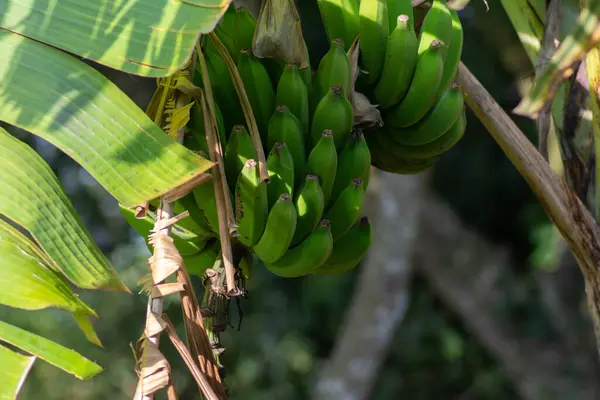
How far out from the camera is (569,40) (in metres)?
0.84

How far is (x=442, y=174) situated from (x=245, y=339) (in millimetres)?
1674

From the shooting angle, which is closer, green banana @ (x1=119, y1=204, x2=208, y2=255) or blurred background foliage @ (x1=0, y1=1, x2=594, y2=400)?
A: green banana @ (x1=119, y1=204, x2=208, y2=255)

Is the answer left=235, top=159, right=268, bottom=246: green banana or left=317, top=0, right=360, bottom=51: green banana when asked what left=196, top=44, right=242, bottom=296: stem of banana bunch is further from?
left=317, top=0, right=360, bottom=51: green banana

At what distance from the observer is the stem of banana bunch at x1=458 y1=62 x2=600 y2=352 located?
936 millimetres

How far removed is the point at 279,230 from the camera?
700mm

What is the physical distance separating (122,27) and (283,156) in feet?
0.69

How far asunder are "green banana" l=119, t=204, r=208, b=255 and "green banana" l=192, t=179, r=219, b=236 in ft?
0.17

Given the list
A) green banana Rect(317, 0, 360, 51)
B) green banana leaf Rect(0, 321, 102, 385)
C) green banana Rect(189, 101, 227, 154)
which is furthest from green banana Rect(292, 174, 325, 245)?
green banana leaf Rect(0, 321, 102, 385)

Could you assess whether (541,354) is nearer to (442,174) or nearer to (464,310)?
(464,310)

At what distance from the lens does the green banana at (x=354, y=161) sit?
2.56 feet

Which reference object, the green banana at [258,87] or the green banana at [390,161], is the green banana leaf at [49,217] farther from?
the green banana at [390,161]

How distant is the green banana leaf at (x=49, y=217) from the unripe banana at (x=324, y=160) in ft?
0.91

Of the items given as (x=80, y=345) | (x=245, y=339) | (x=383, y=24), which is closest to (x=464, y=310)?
(x=245, y=339)

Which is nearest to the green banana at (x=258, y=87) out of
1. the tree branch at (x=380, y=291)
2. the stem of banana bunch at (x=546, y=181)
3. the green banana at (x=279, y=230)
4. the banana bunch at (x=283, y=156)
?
the banana bunch at (x=283, y=156)
